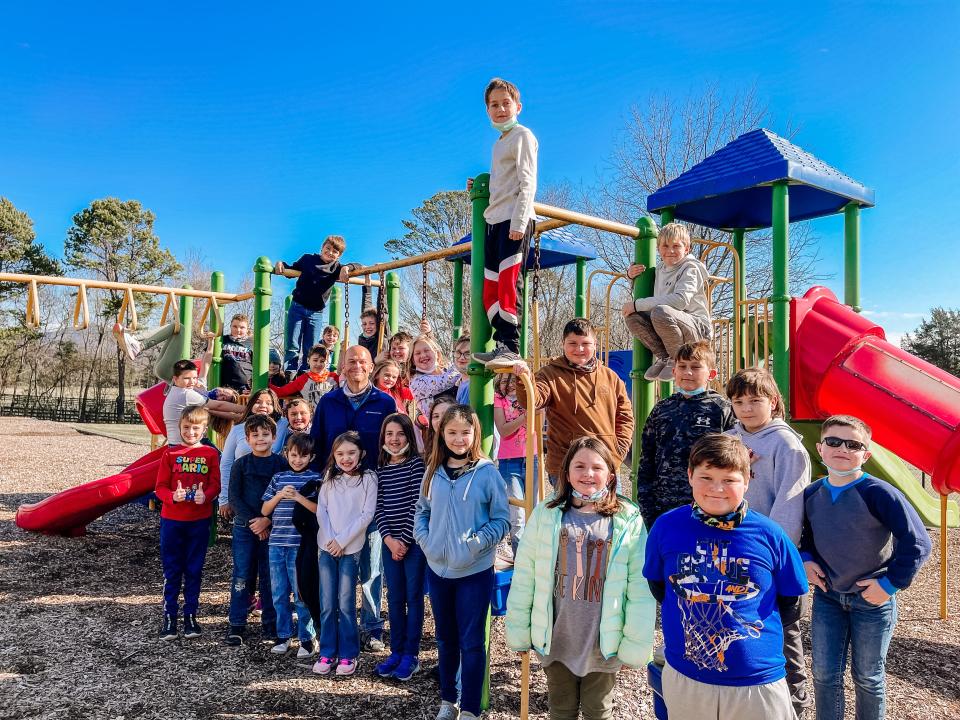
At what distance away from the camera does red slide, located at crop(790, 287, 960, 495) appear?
4742 millimetres

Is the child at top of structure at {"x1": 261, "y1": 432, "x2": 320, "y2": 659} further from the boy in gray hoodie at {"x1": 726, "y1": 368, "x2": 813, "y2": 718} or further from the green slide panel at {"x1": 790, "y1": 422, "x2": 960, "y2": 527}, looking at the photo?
the green slide panel at {"x1": 790, "y1": 422, "x2": 960, "y2": 527}

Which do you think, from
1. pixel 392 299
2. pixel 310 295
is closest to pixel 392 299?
pixel 392 299

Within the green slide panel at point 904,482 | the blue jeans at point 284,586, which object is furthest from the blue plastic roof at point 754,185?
the blue jeans at point 284,586

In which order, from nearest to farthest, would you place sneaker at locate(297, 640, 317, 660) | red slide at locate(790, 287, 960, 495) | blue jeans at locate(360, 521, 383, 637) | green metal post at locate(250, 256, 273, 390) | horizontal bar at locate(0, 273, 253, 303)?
sneaker at locate(297, 640, 317, 660), blue jeans at locate(360, 521, 383, 637), red slide at locate(790, 287, 960, 495), green metal post at locate(250, 256, 273, 390), horizontal bar at locate(0, 273, 253, 303)

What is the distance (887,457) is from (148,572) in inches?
286

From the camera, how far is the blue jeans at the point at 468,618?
10.7ft

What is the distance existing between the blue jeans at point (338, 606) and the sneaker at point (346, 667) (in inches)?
0.9

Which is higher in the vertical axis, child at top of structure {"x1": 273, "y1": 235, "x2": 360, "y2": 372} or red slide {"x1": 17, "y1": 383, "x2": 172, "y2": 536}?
child at top of structure {"x1": 273, "y1": 235, "x2": 360, "y2": 372}

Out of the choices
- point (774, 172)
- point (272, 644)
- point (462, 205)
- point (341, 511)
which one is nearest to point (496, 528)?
point (341, 511)

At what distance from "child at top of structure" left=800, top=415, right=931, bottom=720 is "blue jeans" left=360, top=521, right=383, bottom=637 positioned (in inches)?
102


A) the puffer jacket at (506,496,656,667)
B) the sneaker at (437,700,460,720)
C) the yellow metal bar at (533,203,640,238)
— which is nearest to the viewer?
the puffer jacket at (506,496,656,667)

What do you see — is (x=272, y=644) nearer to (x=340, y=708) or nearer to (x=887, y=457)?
(x=340, y=708)

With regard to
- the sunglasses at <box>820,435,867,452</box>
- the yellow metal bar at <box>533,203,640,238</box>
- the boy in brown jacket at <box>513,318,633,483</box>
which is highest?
the yellow metal bar at <box>533,203,640,238</box>

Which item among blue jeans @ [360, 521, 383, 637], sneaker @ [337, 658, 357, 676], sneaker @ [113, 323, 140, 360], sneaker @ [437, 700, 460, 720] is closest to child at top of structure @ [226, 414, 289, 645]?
blue jeans @ [360, 521, 383, 637]
